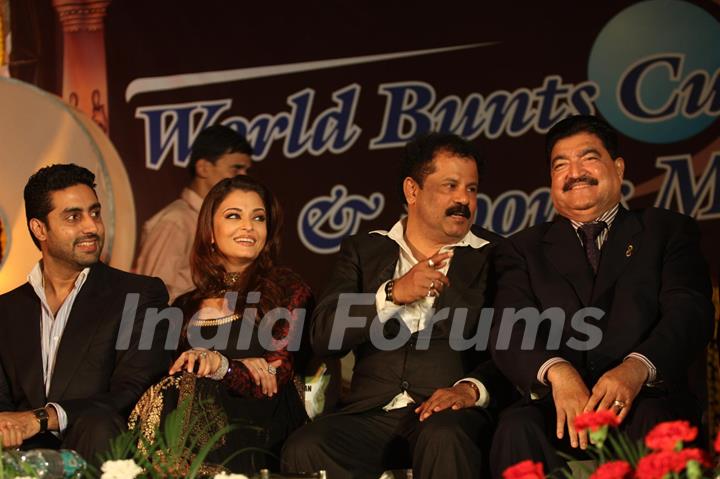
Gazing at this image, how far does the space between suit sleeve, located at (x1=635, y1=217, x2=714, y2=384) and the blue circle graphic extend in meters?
1.76

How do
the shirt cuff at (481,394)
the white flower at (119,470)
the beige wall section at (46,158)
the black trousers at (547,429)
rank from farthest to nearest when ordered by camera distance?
the beige wall section at (46,158), the shirt cuff at (481,394), the black trousers at (547,429), the white flower at (119,470)

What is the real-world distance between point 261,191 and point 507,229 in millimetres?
1778

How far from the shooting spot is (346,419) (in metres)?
4.78

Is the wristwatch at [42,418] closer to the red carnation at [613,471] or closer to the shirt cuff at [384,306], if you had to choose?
the shirt cuff at [384,306]

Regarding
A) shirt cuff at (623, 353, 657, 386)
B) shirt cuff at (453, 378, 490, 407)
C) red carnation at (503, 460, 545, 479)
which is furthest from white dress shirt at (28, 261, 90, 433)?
red carnation at (503, 460, 545, 479)

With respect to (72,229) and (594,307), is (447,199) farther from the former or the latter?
(72,229)

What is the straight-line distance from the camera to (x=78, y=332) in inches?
199

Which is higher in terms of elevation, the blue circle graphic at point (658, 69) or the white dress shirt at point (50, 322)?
the blue circle graphic at point (658, 69)

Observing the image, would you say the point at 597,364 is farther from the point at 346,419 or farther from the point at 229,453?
the point at 229,453

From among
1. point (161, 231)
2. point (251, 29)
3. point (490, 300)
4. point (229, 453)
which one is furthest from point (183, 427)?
point (251, 29)

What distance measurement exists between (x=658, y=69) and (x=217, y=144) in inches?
96.3

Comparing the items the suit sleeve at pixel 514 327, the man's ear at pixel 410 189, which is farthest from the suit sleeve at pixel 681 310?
the man's ear at pixel 410 189

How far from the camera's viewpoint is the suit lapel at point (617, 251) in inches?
180

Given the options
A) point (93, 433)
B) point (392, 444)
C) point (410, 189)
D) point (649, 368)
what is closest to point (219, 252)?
point (410, 189)
